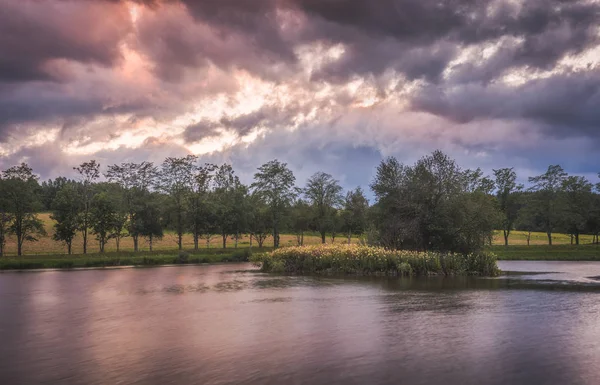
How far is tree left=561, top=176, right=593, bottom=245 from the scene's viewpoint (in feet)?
300

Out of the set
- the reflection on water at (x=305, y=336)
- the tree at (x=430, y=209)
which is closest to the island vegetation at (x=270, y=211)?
the tree at (x=430, y=209)

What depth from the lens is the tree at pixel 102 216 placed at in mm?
73438

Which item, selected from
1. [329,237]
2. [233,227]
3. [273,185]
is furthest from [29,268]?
[329,237]

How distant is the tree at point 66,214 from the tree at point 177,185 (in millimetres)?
13392

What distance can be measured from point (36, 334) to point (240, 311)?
8.09 meters

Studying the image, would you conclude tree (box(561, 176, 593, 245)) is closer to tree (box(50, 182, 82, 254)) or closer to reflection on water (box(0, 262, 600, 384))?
reflection on water (box(0, 262, 600, 384))

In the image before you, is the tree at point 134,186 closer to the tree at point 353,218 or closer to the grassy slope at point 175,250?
the grassy slope at point 175,250

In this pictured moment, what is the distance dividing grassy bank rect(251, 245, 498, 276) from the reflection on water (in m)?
10.0

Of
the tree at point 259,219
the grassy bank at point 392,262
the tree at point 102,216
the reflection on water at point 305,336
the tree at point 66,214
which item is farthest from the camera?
the tree at point 259,219

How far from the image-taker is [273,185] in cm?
9125

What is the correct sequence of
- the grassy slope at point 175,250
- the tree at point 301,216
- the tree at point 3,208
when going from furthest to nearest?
the tree at point 301,216
the tree at point 3,208
the grassy slope at point 175,250

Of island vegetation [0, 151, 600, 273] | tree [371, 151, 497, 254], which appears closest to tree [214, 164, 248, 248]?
island vegetation [0, 151, 600, 273]

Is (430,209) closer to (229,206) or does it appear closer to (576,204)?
(229,206)

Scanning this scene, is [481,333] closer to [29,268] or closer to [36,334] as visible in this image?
[36,334]
